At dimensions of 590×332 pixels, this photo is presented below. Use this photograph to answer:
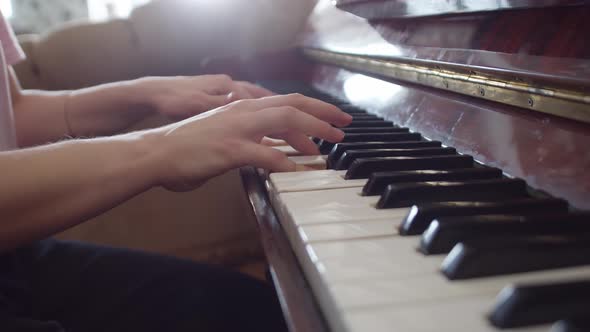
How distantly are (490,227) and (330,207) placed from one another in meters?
0.17

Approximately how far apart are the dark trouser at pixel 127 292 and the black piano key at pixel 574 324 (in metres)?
0.65

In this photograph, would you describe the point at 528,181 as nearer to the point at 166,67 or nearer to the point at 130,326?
the point at 130,326

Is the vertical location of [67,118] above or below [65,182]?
below

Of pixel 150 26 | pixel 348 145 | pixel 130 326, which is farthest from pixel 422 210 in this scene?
pixel 150 26

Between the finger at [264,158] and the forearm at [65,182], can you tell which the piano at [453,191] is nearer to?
the finger at [264,158]

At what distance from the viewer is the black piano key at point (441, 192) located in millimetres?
534

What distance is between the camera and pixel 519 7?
65 centimetres

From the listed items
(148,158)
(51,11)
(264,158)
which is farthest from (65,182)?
(51,11)

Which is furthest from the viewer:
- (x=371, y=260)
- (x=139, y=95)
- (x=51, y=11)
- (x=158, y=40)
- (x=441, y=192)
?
(x=51, y=11)

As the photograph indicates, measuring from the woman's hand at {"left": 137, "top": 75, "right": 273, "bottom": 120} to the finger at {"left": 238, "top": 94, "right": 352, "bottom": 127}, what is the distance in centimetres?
27

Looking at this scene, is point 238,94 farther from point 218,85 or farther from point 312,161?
point 312,161

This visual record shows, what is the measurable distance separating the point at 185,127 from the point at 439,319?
1.38 feet

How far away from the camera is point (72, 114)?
112cm

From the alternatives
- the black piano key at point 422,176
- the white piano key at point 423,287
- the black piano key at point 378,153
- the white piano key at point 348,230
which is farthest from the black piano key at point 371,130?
the white piano key at point 423,287
